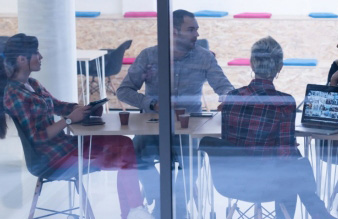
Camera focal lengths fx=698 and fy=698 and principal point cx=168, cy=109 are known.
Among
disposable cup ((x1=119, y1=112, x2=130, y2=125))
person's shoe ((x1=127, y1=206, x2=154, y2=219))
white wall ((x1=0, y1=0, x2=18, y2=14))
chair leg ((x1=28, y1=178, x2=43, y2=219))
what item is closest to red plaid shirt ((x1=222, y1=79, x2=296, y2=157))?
disposable cup ((x1=119, y1=112, x2=130, y2=125))

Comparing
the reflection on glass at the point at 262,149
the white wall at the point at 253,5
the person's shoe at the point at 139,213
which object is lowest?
the person's shoe at the point at 139,213

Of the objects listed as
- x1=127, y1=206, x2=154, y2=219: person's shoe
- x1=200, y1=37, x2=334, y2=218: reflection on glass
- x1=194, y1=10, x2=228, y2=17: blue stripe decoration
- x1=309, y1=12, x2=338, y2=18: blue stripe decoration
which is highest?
x1=194, y1=10, x2=228, y2=17: blue stripe decoration

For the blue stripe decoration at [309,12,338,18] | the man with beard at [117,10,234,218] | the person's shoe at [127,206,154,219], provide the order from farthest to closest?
the person's shoe at [127,206,154,219], the man with beard at [117,10,234,218], the blue stripe decoration at [309,12,338,18]

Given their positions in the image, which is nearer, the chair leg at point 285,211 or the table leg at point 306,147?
the table leg at point 306,147

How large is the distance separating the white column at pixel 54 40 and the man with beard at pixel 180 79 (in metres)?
0.29

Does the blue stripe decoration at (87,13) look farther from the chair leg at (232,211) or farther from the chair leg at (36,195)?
the chair leg at (232,211)

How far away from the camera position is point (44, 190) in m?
3.81

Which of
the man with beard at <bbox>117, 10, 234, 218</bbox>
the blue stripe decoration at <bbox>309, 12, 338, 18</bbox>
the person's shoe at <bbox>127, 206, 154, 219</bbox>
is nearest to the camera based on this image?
the blue stripe decoration at <bbox>309, 12, 338, 18</bbox>

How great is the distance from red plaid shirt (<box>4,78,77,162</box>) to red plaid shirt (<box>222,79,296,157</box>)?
842 millimetres

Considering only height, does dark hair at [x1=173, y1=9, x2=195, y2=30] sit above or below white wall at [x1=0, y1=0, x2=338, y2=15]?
below

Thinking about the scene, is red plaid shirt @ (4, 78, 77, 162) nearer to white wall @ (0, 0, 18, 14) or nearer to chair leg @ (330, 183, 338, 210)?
white wall @ (0, 0, 18, 14)

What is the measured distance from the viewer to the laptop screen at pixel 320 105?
3477 millimetres

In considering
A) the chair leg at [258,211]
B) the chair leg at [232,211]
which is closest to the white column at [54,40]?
the chair leg at [232,211]

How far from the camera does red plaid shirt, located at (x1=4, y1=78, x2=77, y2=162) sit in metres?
3.67
